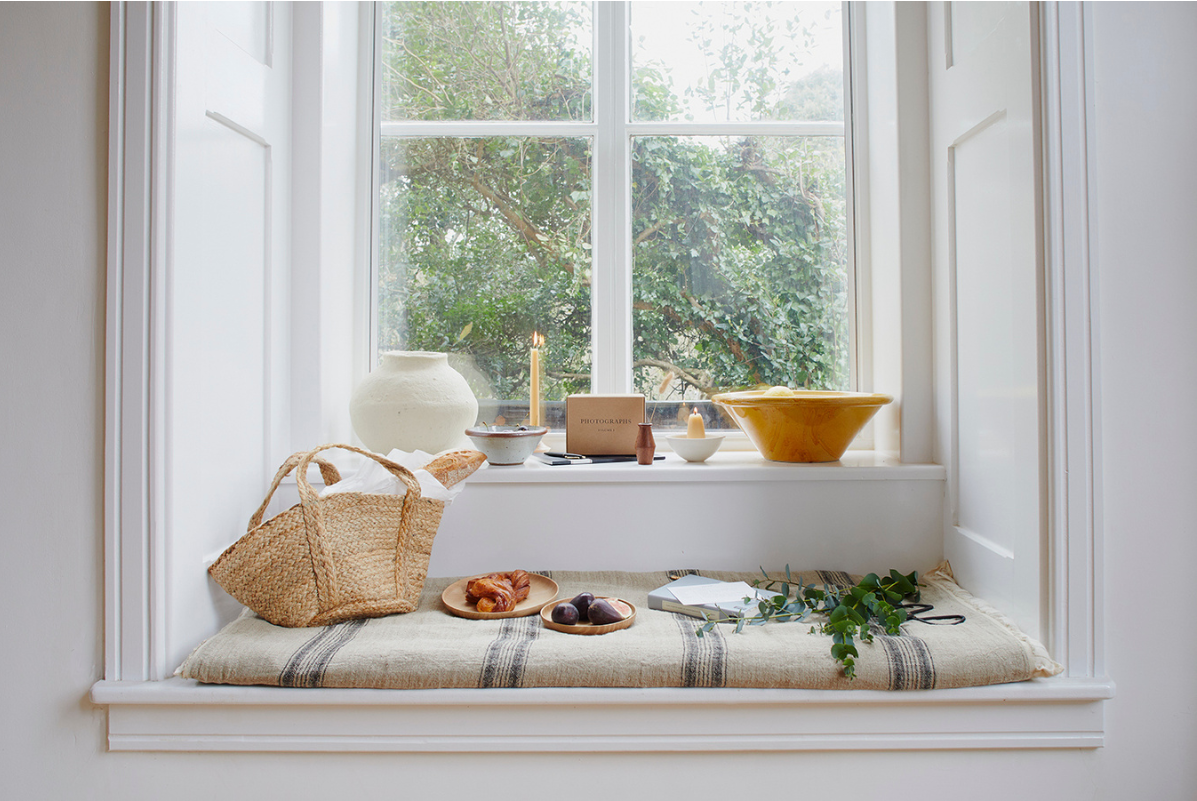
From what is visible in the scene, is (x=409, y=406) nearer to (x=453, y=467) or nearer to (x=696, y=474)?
(x=453, y=467)

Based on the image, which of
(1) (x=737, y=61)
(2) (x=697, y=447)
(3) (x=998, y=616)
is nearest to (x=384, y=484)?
(2) (x=697, y=447)

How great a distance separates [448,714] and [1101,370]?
1.17m

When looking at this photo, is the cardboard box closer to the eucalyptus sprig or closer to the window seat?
the eucalyptus sprig

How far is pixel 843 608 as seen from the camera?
1076 mm

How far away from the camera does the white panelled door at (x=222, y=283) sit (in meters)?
1.04

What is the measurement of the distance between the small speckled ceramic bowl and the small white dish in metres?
0.33

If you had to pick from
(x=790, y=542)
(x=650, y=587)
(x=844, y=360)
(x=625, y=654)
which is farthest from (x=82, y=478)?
(x=844, y=360)

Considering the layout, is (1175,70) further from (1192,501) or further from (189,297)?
(189,297)

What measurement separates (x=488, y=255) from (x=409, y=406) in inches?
19.8

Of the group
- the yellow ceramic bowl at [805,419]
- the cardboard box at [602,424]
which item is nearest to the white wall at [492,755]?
the yellow ceramic bowl at [805,419]

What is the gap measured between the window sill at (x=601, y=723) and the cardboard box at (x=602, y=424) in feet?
2.02

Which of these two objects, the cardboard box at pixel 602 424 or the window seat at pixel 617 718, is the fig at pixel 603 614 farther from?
the cardboard box at pixel 602 424

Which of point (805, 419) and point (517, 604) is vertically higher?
point (805, 419)

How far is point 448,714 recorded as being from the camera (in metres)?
1.01
